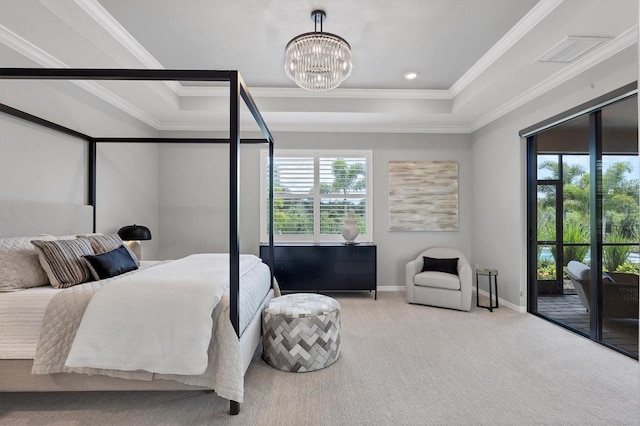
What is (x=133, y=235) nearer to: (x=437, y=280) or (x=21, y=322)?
(x=21, y=322)

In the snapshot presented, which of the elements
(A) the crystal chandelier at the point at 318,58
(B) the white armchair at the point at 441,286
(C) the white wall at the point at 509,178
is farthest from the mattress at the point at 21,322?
(C) the white wall at the point at 509,178

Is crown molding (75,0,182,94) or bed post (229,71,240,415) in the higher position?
crown molding (75,0,182,94)

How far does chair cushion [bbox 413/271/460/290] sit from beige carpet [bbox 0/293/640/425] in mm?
1048

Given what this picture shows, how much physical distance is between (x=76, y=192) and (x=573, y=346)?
5.03 meters

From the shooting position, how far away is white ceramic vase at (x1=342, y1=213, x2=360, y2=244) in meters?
5.03

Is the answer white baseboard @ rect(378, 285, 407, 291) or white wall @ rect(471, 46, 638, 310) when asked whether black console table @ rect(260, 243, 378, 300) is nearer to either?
white baseboard @ rect(378, 285, 407, 291)

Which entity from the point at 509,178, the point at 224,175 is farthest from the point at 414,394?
the point at 224,175

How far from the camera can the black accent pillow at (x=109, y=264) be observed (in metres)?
2.70

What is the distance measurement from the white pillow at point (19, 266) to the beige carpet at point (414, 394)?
2.44 feet

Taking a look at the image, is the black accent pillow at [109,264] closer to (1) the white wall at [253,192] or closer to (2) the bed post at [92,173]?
(2) the bed post at [92,173]

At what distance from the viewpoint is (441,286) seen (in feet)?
14.4

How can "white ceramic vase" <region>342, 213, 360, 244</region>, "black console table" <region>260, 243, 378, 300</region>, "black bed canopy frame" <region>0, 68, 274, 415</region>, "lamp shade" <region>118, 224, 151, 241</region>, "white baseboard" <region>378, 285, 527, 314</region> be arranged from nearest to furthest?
1. "black bed canopy frame" <region>0, 68, 274, 415</region>
2. "lamp shade" <region>118, 224, 151, 241</region>
3. "white baseboard" <region>378, 285, 527, 314</region>
4. "black console table" <region>260, 243, 378, 300</region>
5. "white ceramic vase" <region>342, 213, 360, 244</region>

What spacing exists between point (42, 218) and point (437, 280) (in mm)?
4216

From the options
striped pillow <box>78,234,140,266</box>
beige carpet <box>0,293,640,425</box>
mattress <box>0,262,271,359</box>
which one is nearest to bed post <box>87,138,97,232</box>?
striped pillow <box>78,234,140,266</box>
